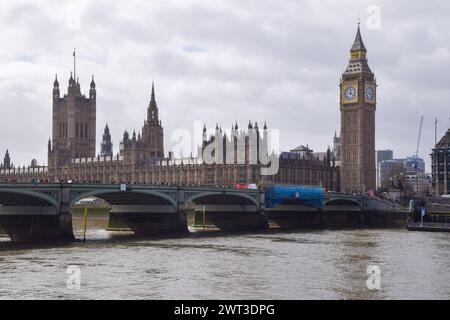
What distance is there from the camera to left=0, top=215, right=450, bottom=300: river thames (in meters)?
38.8

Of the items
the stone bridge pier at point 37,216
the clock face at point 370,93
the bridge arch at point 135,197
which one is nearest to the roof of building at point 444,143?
the clock face at point 370,93

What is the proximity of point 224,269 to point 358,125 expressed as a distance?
136474mm

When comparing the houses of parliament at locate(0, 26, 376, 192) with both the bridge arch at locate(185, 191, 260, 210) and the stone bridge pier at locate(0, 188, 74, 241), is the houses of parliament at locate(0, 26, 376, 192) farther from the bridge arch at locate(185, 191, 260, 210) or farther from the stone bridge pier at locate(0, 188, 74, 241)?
the stone bridge pier at locate(0, 188, 74, 241)

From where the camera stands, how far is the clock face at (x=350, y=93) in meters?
181

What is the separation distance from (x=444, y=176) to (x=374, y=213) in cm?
5399

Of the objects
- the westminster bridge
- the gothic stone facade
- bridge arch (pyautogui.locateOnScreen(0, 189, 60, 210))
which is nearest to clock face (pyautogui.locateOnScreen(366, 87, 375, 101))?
the gothic stone facade

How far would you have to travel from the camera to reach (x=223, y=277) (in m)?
44.7

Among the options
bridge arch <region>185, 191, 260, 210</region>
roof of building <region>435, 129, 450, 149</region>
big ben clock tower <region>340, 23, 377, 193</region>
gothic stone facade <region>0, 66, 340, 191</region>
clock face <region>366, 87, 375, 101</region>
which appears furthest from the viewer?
clock face <region>366, 87, 375, 101</region>

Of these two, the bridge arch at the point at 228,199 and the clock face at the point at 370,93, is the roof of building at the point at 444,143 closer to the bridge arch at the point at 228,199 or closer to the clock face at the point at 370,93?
the clock face at the point at 370,93

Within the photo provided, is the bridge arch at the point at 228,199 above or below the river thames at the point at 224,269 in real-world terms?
above

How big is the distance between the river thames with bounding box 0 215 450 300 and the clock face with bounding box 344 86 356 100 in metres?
110

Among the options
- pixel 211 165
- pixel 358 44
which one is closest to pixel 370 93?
pixel 358 44

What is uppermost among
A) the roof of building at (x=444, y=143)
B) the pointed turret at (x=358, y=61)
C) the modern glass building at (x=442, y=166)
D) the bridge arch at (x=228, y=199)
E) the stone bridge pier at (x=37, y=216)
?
the pointed turret at (x=358, y=61)
